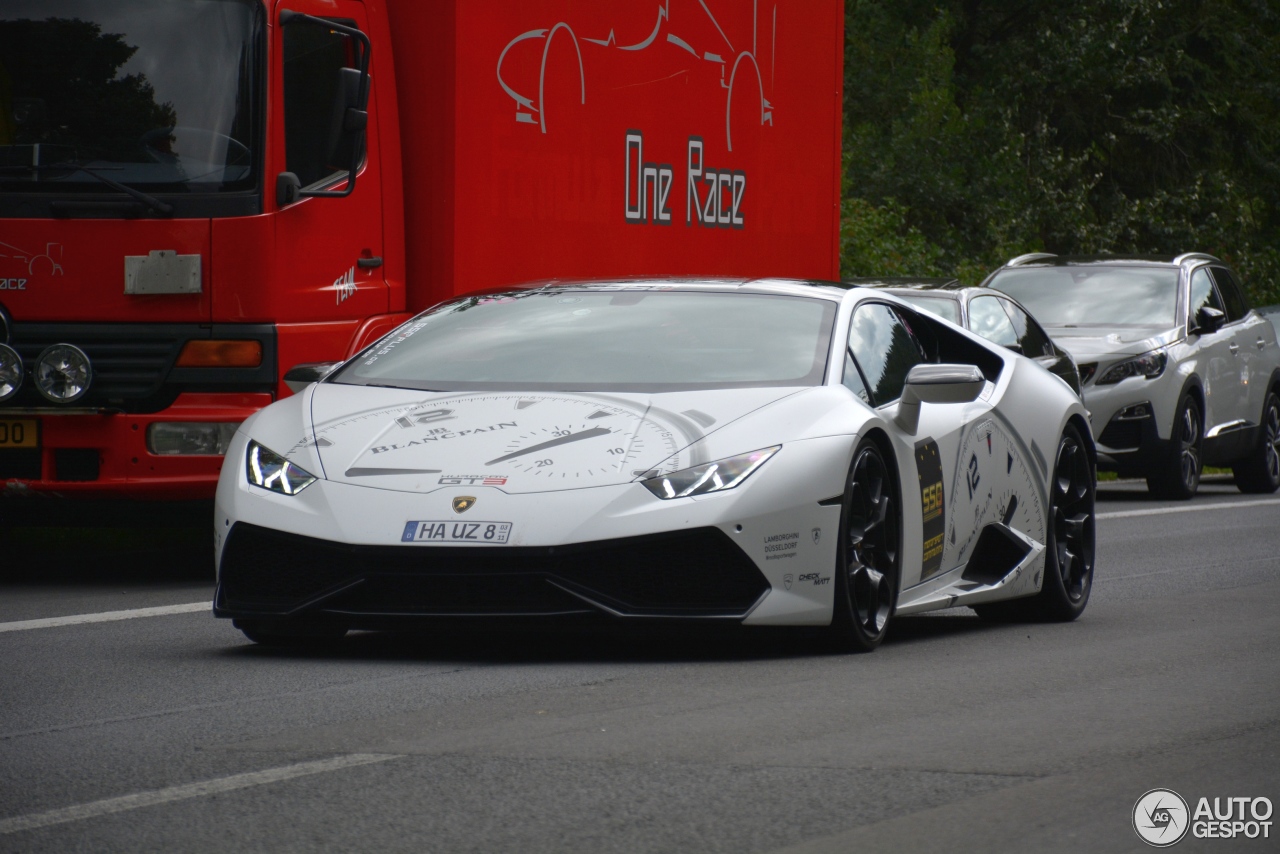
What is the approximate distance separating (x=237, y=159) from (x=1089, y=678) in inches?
186

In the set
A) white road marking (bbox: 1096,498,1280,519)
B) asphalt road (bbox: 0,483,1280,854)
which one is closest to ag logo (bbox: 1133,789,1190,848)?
asphalt road (bbox: 0,483,1280,854)

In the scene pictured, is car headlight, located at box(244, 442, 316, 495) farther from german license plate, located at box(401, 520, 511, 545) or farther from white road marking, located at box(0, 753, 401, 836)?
white road marking, located at box(0, 753, 401, 836)

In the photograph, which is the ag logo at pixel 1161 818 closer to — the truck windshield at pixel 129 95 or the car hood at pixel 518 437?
the car hood at pixel 518 437

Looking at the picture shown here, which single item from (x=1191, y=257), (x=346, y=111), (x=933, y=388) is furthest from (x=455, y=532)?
(x=1191, y=257)

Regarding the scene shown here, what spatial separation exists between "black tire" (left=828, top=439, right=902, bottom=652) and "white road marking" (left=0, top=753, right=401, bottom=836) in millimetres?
2098

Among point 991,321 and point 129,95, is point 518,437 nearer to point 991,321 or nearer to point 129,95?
point 129,95

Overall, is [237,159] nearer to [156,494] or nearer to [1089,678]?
[156,494]

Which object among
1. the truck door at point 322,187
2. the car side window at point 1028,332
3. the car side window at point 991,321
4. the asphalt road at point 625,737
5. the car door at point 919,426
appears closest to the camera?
the asphalt road at point 625,737

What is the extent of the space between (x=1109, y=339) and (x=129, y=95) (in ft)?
30.1

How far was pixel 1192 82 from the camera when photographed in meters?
39.8

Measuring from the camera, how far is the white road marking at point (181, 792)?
14.6 feet

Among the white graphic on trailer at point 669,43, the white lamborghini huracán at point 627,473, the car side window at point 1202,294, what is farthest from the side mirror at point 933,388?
the car side window at point 1202,294

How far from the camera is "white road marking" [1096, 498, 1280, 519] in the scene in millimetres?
14863

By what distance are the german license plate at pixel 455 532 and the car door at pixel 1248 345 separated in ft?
40.5
